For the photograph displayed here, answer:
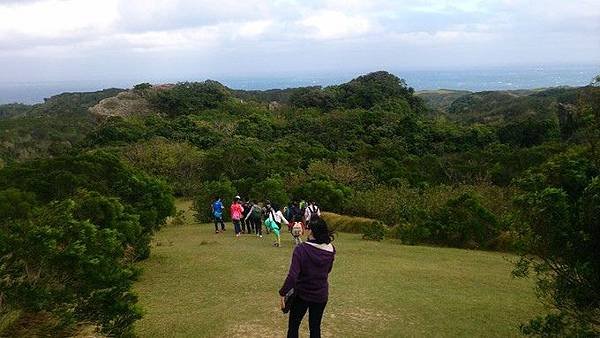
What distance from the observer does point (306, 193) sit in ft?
86.2

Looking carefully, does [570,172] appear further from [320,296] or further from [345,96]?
[345,96]

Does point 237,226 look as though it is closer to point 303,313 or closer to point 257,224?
point 257,224

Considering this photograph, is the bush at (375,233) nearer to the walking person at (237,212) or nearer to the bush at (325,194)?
the walking person at (237,212)

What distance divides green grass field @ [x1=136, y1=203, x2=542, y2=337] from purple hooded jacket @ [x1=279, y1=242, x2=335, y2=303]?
227cm

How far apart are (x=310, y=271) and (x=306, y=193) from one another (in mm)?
20239

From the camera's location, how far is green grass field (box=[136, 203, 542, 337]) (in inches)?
344

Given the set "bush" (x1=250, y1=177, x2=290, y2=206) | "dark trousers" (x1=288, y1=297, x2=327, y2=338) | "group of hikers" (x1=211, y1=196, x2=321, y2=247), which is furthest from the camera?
"bush" (x1=250, y1=177, x2=290, y2=206)

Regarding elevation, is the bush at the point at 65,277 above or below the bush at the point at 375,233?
above

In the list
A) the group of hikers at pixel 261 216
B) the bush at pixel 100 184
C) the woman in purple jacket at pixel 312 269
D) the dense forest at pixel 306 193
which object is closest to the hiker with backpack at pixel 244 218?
the group of hikers at pixel 261 216

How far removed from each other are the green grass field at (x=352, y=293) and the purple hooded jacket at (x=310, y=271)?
227 cm

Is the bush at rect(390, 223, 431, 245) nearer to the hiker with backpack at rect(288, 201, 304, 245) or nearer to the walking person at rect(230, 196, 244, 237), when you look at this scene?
the hiker with backpack at rect(288, 201, 304, 245)

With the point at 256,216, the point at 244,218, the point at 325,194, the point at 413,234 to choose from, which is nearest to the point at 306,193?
the point at 325,194

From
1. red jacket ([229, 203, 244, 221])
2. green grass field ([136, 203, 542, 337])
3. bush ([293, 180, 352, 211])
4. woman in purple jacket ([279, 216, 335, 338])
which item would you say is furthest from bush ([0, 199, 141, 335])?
bush ([293, 180, 352, 211])

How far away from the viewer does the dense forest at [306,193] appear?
23.4 feet
